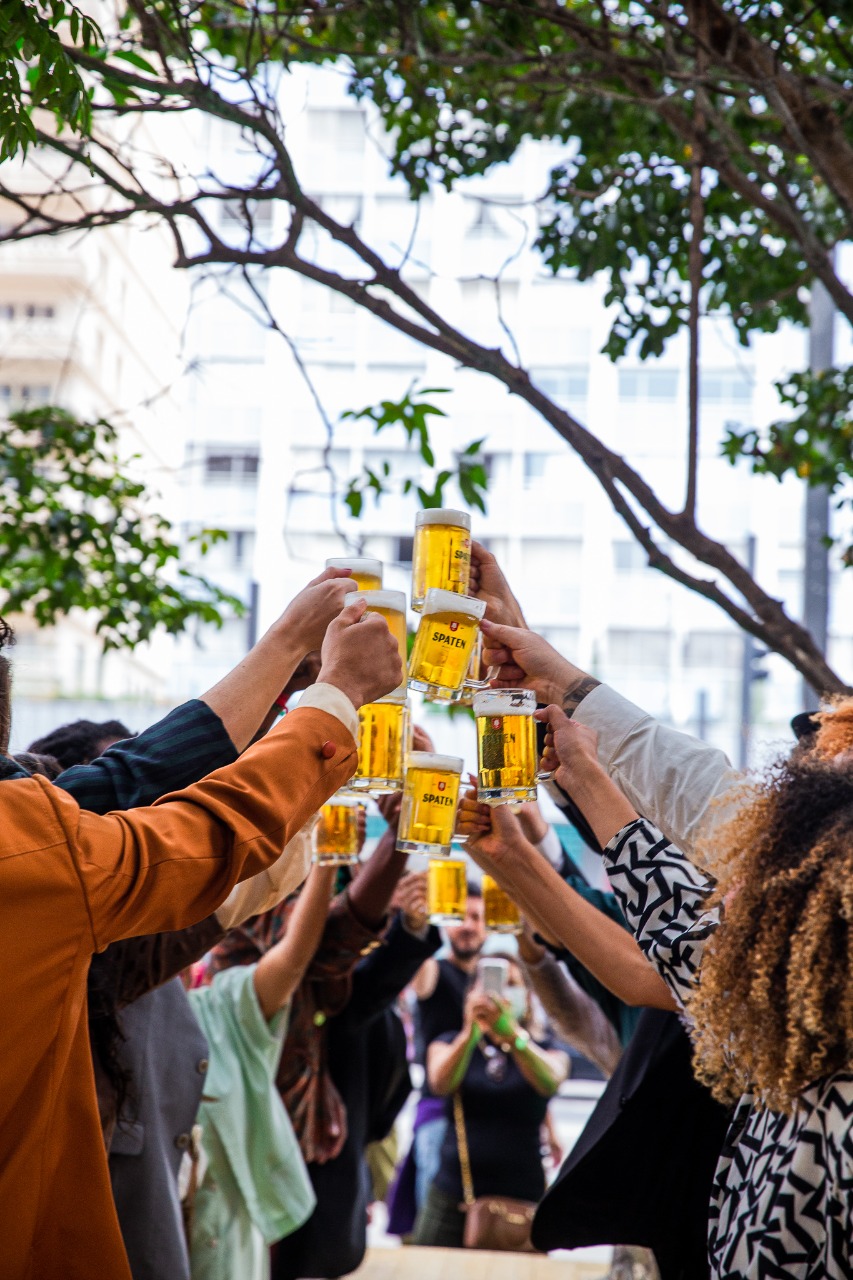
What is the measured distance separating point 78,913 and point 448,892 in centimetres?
162

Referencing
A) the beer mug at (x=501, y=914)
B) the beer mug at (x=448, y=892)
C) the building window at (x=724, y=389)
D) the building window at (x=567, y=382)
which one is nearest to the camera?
the beer mug at (x=448, y=892)

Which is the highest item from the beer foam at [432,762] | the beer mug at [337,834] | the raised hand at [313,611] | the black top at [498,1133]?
the raised hand at [313,611]

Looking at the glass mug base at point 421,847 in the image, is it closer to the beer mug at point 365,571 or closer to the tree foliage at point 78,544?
the beer mug at point 365,571

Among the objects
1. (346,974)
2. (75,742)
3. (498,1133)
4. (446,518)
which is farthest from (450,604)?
(498,1133)

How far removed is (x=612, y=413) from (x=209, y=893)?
27.8 metres

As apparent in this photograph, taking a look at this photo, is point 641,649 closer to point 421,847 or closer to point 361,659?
point 421,847

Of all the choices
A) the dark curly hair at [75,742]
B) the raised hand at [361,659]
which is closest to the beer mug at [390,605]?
the raised hand at [361,659]

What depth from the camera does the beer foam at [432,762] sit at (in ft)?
7.28

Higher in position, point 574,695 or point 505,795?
point 574,695

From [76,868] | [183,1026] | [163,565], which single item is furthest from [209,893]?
[163,565]

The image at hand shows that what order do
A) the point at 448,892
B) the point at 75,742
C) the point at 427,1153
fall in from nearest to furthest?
1. the point at 75,742
2. the point at 448,892
3. the point at 427,1153

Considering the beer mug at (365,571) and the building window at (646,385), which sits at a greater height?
the building window at (646,385)

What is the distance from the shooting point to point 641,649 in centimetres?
2908

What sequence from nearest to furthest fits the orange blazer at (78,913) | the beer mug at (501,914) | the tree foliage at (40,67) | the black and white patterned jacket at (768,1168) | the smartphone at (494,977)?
the orange blazer at (78,913), the black and white patterned jacket at (768,1168), the tree foliage at (40,67), the beer mug at (501,914), the smartphone at (494,977)
